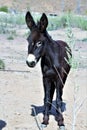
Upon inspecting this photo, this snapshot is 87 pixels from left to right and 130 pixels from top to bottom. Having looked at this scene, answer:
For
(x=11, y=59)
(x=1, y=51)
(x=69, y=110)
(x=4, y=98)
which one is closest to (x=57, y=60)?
(x=69, y=110)

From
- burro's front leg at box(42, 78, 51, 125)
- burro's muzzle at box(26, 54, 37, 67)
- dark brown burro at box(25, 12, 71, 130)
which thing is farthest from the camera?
burro's front leg at box(42, 78, 51, 125)

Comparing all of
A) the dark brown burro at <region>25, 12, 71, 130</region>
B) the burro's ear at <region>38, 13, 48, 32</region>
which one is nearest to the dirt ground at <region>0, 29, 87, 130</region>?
the dark brown burro at <region>25, 12, 71, 130</region>

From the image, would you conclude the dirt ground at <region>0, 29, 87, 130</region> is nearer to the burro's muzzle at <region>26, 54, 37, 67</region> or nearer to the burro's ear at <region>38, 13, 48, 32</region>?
the burro's muzzle at <region>26, 54, 37, 67</region>

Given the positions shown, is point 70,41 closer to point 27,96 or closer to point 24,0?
point 27,96

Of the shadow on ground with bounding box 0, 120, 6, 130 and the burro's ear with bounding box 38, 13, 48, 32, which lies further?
the shadow on ground with bounding box 0, 120, 6, 130

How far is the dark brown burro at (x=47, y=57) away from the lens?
24.1 ft

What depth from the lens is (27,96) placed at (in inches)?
414

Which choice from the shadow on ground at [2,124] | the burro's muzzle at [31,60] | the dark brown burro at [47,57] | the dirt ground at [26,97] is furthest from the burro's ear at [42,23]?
the shadow on ground at [2,124]

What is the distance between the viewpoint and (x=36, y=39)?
7.38 metres

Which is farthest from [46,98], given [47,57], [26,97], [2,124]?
[26,97]

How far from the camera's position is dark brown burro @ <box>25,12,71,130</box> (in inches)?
290

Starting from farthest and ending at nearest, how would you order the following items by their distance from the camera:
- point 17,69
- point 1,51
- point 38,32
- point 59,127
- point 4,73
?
1. point 1,51
2. point 17,69
3. point 4,73
4. point 59,127
5. point 38,32

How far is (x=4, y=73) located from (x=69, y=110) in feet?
14.2

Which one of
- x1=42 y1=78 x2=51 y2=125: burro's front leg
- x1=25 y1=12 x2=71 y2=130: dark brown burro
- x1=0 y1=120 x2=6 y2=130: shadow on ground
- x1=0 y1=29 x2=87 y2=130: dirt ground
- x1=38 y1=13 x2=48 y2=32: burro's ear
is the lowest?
x1=0 y1=29 x2=87 y2=130: dirt ground
